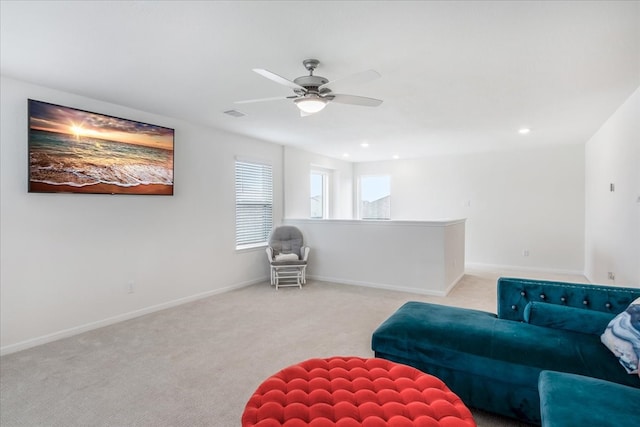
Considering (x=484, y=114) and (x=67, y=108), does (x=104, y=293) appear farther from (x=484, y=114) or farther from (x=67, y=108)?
(x=484, y=114)

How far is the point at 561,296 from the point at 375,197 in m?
6.00

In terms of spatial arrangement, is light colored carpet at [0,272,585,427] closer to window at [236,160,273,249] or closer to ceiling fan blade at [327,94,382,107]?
window at [236,160,273,249]

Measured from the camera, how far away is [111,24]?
2.02 m

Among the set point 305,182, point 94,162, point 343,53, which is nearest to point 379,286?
point 305,182

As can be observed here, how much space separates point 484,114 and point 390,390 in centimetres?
369

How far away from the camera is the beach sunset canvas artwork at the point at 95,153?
300 centimetres

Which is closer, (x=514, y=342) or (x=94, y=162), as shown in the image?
(x=514, y=342)

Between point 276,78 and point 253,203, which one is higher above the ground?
point 276,78

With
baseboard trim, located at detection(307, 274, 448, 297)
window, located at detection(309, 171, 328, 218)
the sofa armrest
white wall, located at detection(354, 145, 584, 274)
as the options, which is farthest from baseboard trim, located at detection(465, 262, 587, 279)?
the sofa armrest

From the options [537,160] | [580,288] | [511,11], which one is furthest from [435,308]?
[537,160]

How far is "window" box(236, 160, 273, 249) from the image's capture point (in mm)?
5223

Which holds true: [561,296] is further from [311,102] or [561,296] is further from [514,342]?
[311,102]

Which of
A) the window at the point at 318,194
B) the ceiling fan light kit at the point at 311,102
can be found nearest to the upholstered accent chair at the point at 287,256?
the window at the point at 318,194

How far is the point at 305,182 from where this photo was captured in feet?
21.8
